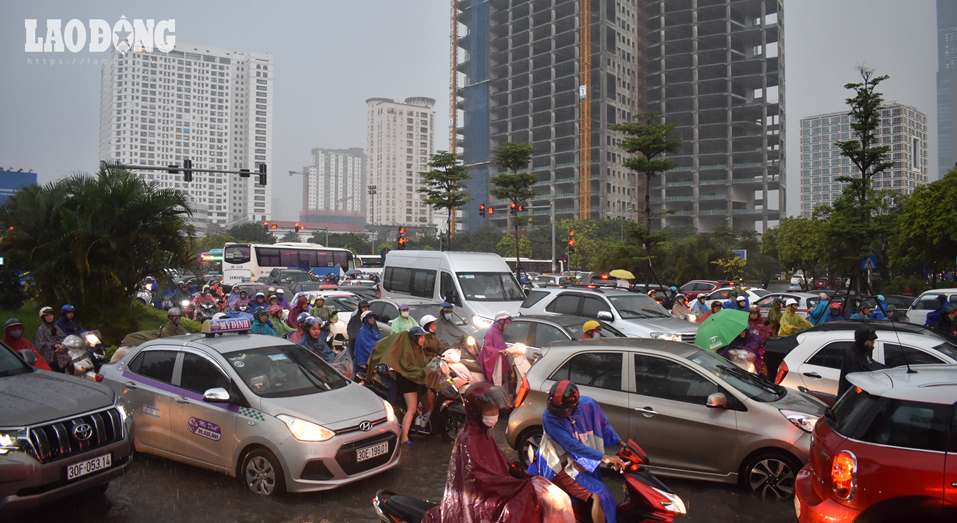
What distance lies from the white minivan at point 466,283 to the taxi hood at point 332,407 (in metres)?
7.43

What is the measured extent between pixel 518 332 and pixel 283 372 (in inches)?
179

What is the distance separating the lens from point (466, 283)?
15555 millimetres

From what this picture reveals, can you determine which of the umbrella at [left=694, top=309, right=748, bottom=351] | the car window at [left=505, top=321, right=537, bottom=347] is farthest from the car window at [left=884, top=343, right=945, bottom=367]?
the car window at [left=505, top=321, right=537, bottom=347]

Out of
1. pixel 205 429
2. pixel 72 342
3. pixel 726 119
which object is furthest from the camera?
pixel 726 119

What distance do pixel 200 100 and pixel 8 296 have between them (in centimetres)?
16180

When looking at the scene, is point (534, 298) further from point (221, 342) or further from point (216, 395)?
point (216, 395)

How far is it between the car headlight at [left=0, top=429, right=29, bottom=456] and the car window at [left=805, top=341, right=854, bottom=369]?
337 inches

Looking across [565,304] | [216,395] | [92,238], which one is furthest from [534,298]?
[92,238]

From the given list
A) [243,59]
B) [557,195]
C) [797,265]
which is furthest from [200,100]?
[797,265]

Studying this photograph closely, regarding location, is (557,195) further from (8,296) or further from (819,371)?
(819,371)

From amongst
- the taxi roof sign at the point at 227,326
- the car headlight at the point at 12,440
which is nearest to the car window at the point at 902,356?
the taxi roof sign at the point at 227,326

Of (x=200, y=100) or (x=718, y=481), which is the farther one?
(x=200, y=100)

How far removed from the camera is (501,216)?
413 ft

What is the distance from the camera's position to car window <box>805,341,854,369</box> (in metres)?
8.34
